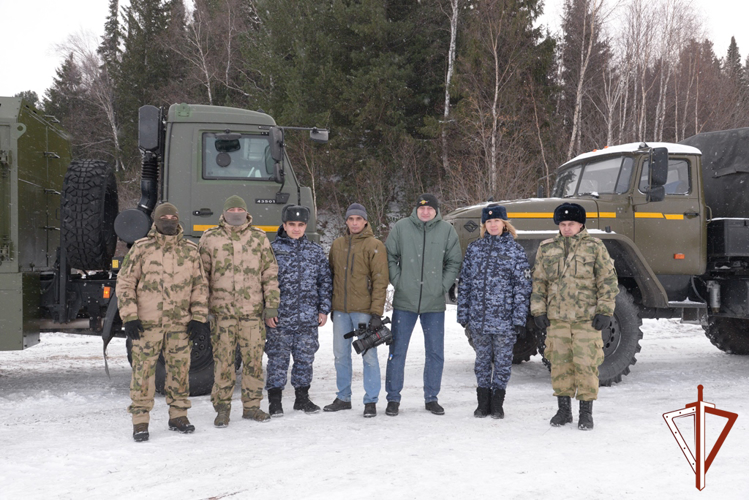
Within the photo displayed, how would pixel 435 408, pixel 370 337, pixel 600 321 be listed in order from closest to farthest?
pixel 600 321 < pixel 370 337 < pixel 435 408

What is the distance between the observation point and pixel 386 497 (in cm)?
313

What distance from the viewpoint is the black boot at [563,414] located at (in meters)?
4.59

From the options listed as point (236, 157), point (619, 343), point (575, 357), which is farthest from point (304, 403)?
point (619, 343)

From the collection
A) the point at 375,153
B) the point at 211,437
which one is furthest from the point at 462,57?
the point at 211,437

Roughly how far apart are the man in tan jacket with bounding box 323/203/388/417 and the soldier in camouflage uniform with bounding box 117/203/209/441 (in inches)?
43.6

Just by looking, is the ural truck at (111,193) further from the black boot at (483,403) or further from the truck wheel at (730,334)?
the truck wheel at (730,334)

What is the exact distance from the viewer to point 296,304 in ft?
15.8

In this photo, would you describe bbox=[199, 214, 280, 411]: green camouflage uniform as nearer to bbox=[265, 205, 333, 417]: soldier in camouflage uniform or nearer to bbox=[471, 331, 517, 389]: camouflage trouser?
bbox=[265, 205, 333, 417]: soldier in camouflage uniform

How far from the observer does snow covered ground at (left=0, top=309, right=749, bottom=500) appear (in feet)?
10.7

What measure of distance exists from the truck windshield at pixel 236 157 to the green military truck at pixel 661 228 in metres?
2.24

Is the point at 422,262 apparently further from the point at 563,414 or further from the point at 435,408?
the point at 563,414

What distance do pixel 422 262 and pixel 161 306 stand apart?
207cm

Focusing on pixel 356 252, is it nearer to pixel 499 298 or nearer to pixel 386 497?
pixel 499 298

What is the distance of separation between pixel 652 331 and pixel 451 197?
729cm
